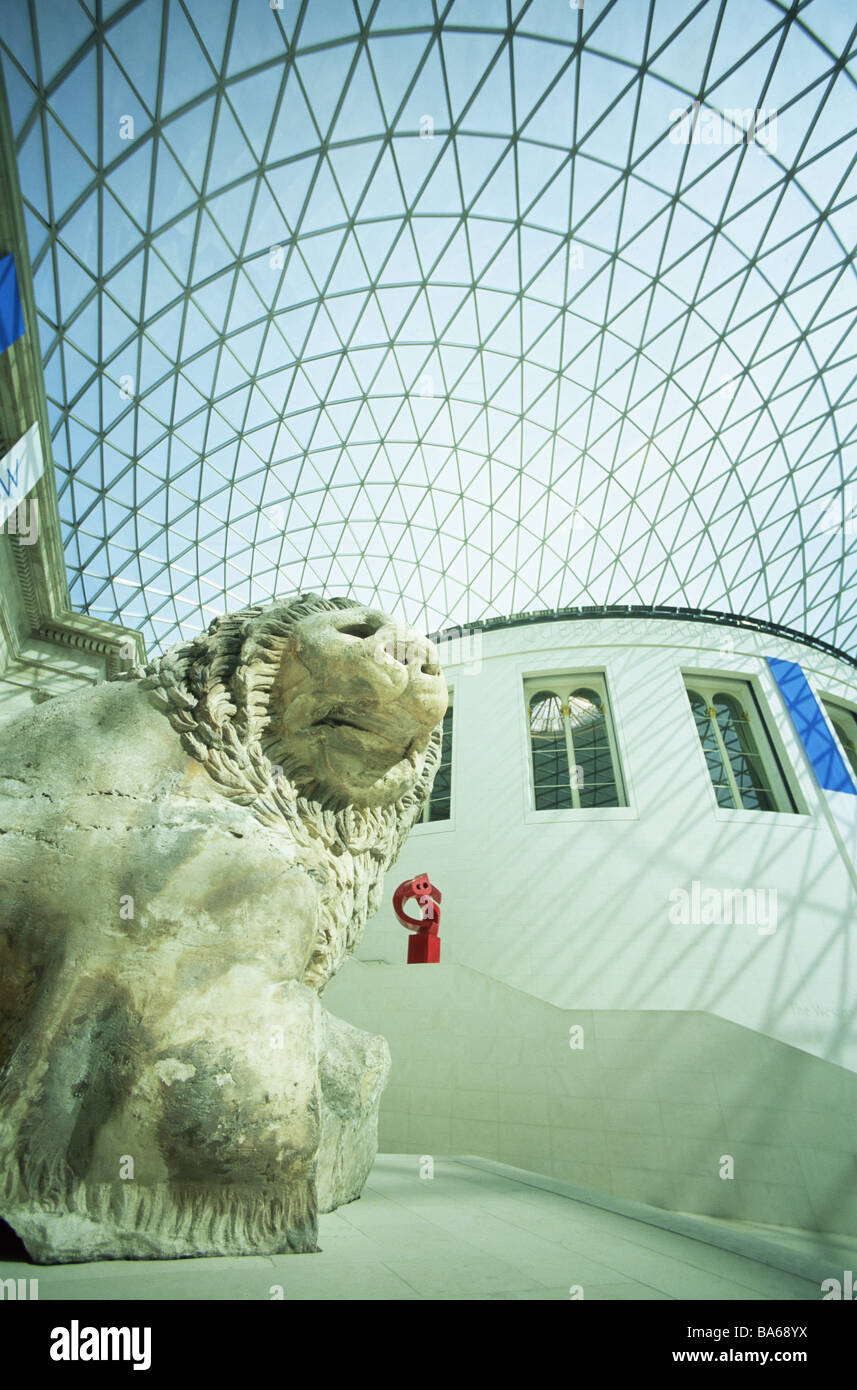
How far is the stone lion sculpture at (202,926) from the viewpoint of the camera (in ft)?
7.38

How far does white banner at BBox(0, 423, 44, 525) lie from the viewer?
1254 centimetres

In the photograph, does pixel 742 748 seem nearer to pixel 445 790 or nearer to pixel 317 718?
pixel 445 790

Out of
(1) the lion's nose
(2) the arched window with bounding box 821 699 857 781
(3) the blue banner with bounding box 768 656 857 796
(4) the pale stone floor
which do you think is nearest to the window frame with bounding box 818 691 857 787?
(2) the arched window with bounding box 821 699 857 781

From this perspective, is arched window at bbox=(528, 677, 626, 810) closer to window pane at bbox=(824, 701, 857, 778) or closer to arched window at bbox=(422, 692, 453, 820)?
arched window at bbox=(422, 692, 453, 820)

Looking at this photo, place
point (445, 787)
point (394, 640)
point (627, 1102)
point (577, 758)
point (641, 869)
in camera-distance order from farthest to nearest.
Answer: point (577, 758), point (445, 787), point (641, 869), point (627, 1102), point (394, 640)

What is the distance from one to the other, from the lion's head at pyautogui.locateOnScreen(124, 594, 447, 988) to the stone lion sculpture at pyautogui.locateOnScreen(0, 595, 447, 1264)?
13 millimetres

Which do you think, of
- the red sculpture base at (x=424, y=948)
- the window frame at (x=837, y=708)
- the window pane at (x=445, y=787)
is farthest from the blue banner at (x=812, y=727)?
the red sculpture base at (x=424, y=948)

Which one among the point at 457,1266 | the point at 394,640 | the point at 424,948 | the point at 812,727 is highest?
the point at 812,727

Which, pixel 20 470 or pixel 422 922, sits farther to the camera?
pixel 422 922

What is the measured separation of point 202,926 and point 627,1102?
31.4ft

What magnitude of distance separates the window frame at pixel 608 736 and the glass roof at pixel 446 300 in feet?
19.4

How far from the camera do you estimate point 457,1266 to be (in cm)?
244

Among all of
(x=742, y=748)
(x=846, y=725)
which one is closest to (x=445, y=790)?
(x=742, y=748)

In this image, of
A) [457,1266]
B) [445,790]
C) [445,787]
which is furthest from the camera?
[445,787]
